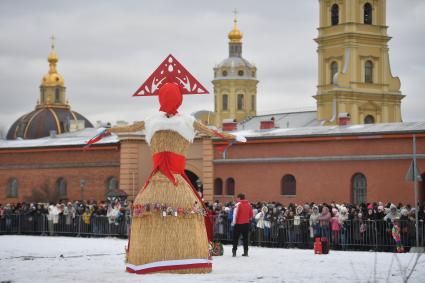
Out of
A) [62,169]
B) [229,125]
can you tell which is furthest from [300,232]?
[62,169]

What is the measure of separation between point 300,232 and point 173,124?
9610 mm

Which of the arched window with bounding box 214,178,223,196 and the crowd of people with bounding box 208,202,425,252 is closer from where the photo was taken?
the crowd of people with bounding box 208,202,425,252

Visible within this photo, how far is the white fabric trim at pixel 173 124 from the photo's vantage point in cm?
1686

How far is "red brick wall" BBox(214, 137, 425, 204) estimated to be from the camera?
36.3 metres

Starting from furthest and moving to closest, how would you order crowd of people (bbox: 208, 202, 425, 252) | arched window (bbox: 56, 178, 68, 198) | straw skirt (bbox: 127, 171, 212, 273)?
1. arched window (bbox: 56, 178, 68, 198)
2. crowd of people (bbox: 208, 202, 425, 252)
3. straw skirt (bbox: 127, 171, 212, 273)

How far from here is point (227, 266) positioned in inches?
727

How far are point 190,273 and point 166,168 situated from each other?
6.36 feet

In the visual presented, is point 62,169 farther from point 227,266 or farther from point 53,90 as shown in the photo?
point 53,90

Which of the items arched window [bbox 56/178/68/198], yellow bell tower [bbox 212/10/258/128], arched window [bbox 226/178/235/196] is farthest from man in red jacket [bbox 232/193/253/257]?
yellow bell tower [bbox 212/10/258/128]

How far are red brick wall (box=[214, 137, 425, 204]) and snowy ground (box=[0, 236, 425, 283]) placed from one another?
44.0 feet

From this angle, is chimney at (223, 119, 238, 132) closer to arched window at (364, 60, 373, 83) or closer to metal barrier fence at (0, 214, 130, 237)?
metal barrier fence at (0, 214, 130, 237)

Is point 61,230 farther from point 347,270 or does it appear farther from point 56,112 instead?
point 56,112

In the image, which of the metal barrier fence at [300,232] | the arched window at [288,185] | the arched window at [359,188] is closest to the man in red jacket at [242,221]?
the metal barrier fence at [300,232]

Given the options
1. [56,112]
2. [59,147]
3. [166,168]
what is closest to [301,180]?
[59,147]
